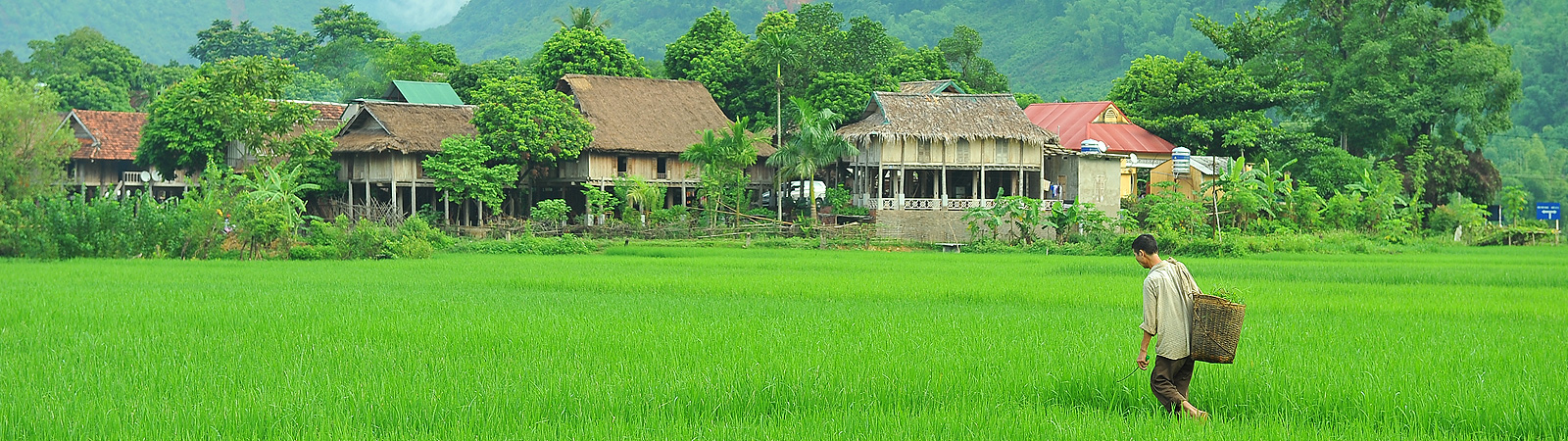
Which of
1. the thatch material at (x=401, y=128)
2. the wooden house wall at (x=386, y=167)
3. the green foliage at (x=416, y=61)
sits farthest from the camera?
the green foliage at (x=416, y=61)

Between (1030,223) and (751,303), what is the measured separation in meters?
16.5

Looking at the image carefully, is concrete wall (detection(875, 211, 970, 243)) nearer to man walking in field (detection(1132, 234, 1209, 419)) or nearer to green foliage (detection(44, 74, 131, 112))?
man walking in field (detection(1132, 234, 1209, 419))

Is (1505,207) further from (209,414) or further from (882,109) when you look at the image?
(209,414)

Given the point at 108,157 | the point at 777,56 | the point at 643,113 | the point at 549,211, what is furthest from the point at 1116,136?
the point at 108,157

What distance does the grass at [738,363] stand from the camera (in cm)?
615

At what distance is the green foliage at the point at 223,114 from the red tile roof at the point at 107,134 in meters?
6.82

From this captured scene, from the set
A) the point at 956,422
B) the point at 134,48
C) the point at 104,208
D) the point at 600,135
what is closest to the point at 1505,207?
the point at 600,135

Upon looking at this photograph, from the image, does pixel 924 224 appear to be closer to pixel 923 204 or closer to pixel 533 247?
pixel 923 204

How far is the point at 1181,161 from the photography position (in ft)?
119

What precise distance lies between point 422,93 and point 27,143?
36.5 ft

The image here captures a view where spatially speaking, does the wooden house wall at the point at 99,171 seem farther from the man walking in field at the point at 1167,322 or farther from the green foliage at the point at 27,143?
the man walking in field at the point at 1167,322

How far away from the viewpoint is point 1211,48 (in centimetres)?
6575

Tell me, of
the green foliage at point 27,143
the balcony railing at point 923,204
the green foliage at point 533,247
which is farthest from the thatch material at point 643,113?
the green foliage at point 27,143

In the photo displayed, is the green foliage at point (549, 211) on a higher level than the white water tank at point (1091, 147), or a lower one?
lower
